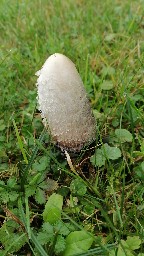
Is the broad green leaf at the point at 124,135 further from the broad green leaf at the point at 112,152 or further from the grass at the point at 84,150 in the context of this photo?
the broad green leaf at the point at 112,152

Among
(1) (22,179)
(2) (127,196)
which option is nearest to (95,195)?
(2) (127,196)

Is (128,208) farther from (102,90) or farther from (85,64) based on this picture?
(85,64)

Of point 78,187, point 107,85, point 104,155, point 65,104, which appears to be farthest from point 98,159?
point 107,85

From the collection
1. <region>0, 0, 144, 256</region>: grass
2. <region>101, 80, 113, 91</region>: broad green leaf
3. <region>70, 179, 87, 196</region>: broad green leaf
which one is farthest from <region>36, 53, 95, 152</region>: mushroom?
<region>101, 80, 113, 91</region>: broad green leaf

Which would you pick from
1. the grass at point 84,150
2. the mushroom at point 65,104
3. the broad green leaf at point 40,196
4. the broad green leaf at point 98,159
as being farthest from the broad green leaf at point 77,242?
the mushroom at point 65,104

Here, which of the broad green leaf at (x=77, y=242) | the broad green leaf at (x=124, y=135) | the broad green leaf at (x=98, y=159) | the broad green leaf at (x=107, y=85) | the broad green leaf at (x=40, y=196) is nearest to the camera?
the broad green leaf at (x=77, y=242)

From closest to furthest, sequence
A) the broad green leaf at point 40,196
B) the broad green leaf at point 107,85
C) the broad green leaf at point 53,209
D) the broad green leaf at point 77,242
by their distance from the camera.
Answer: the broad green leaf at point 77,242 < the broad green leaf at point 53,209 < the broad green leaf at point 40,196 < the broad green leaf at point 107,85

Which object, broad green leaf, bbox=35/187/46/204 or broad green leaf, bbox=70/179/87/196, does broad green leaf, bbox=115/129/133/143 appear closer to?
broad green leaf, bbox=70/179/87/196

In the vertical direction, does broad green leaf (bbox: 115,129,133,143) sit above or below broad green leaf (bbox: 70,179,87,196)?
above
